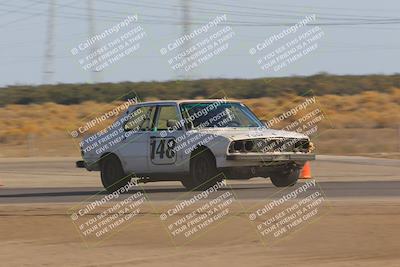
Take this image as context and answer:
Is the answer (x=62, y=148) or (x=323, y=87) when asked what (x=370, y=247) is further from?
(x=323, y=87)

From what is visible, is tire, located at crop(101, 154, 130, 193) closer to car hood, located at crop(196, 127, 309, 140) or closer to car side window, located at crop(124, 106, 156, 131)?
car side window, located at crop(124, 106, 156, 131)

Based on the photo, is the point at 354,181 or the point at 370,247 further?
the point at 354,181

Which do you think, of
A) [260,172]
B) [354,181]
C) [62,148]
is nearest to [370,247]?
[260,172]

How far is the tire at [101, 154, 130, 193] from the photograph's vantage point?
20078 millimetres

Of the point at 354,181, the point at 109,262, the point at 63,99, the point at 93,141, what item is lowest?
the point at 354,181

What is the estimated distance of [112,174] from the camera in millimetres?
20203

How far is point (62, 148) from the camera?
44.2 m

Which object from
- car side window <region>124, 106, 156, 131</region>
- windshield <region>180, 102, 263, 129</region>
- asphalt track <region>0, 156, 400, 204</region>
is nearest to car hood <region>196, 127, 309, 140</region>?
windshield <region>180, 102, 263, 129</region>

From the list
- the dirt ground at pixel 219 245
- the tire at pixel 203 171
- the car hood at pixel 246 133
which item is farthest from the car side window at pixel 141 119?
the dirt ground at pixel 219 245

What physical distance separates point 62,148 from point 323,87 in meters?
41.2

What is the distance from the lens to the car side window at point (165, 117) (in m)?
19.6

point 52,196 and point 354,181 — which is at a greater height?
point 52,196

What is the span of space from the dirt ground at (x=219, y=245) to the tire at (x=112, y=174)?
5.04 m

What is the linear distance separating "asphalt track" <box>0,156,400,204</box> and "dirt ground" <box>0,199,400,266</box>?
11.1 ft
